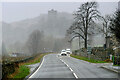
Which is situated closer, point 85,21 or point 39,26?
point 85,21

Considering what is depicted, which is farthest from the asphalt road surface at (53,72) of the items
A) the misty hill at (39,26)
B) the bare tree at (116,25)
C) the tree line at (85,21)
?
the misty hill at (39,26)

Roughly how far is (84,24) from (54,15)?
25.8 m

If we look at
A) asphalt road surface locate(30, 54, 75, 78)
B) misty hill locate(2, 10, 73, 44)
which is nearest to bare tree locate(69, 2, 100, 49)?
misty hill locate(2, 10, 73, 44)

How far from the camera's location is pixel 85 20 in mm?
61625

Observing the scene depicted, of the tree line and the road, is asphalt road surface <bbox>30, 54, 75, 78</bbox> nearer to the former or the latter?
the road

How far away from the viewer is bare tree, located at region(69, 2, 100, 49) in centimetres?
6067

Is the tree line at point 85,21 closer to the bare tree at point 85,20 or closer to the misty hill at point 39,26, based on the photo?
the bare tree at point 85,20

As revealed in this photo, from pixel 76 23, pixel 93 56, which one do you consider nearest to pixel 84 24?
pixel 76 23

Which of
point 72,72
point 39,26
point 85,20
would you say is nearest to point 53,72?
point 72,72

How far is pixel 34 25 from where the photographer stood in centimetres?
8000

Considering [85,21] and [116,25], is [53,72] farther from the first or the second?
[85,21]

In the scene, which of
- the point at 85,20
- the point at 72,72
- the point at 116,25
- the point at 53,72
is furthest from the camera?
the point at 85,20

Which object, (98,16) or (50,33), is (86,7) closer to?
(98,16)

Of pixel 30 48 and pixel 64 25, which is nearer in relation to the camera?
pixel 64 25
